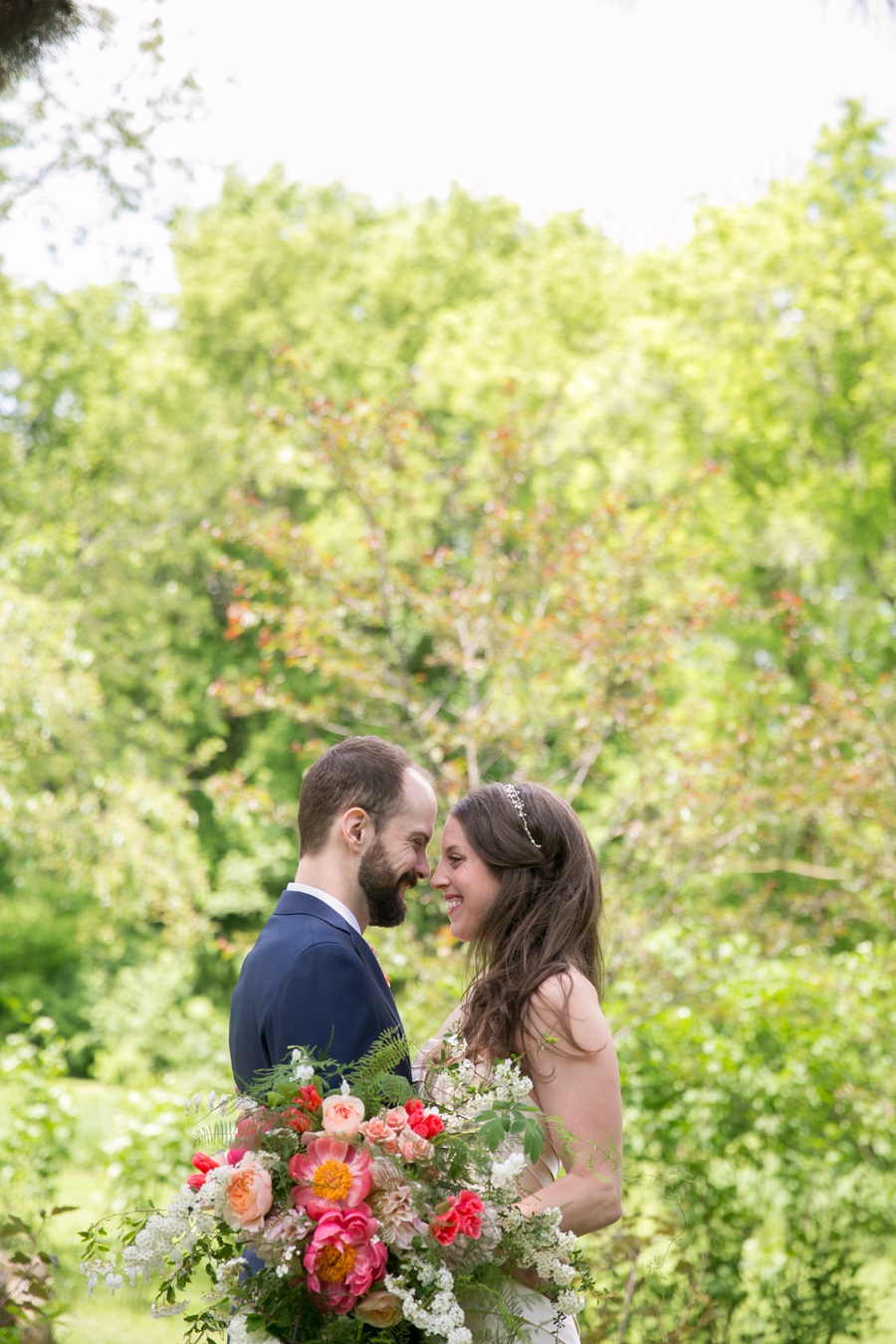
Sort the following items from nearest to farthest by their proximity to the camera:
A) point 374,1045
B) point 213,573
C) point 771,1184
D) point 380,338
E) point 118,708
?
point 374,1045, point 771,1184, point 118,708, point 213,573, point 380,338

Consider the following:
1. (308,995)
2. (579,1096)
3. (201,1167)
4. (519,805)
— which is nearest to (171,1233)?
(201,1167)

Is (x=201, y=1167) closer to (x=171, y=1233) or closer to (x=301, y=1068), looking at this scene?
(x=171, y=1233)

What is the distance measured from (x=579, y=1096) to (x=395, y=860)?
0.63m

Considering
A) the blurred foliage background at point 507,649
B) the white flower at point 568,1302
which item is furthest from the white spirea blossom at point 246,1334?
the blurred foliage background at point 507,649

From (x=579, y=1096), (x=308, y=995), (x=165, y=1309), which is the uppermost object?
(x=308, y=995)

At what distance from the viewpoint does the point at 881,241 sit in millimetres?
14289

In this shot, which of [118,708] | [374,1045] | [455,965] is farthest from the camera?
[118,708]

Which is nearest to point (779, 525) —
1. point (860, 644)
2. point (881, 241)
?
point (860, 644)

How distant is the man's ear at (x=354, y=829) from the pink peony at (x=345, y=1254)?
0.97 m

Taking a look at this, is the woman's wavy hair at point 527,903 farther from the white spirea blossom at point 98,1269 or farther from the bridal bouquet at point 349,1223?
the white spirea blossom at point 98,1269

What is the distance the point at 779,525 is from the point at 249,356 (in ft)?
30.3

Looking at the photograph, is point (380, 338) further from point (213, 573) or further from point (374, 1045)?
point (374, 1045)

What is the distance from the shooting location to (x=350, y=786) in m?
2.64

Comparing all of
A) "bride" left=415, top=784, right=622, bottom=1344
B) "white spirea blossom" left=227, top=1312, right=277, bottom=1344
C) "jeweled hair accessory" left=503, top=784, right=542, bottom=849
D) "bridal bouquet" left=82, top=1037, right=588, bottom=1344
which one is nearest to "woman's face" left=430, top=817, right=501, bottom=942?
"bride" left=415, top=784, right=622, bottom=1344
